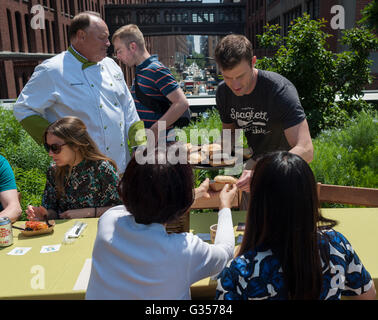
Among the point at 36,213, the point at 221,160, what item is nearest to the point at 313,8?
the point at 221,160

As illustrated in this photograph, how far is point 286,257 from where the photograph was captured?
143 centimetres

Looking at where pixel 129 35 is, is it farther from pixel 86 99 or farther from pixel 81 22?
pixel 86 99

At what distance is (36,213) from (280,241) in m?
1.84

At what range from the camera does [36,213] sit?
262 cm

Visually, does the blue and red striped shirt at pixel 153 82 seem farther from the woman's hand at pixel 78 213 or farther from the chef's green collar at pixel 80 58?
the woman's hand at pixel 78 213

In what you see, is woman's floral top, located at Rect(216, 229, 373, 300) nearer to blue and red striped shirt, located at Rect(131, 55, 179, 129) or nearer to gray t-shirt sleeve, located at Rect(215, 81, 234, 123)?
gray t-shirt sleeve, located at Rect(215, 81, 234, 123)

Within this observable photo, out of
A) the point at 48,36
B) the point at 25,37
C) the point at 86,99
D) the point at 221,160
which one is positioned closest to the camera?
the point at 221,160

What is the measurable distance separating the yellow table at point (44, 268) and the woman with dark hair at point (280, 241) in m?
0.82

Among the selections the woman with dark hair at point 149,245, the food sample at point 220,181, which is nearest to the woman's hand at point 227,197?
the food sample at point 220,181

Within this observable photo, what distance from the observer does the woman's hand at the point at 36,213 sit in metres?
2.60

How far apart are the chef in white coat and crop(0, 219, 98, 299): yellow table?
0.90 m

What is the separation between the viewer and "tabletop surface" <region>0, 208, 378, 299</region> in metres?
1.81

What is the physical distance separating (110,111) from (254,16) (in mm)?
38521

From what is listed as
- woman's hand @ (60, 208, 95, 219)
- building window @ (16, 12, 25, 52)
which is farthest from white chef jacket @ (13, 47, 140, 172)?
building window @ (16, 12, 25, 52)
